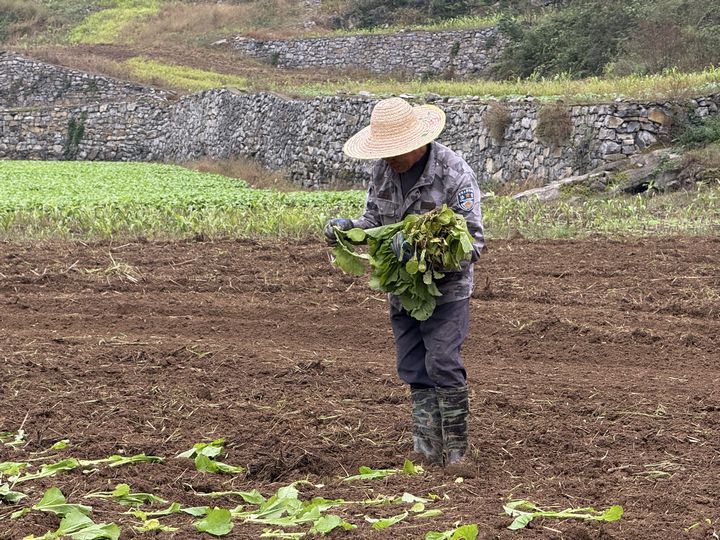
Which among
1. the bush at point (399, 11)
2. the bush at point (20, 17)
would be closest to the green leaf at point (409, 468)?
the bush at point (399, 11)

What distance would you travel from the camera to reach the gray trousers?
16.2 ft

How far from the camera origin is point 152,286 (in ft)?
32.3

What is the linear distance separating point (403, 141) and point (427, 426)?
1411mm

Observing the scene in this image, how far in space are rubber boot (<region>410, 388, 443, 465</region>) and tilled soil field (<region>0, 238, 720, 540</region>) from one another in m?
0.13

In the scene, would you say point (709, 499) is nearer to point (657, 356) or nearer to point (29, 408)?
point (657, 356)

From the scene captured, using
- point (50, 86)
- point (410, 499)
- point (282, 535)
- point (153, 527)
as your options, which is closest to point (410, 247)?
point (410, 499)

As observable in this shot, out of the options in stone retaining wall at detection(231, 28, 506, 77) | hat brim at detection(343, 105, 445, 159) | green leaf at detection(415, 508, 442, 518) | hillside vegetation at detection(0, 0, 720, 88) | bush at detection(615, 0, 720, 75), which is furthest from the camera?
stone retaining wall at detection(231, 28, 506, 77)

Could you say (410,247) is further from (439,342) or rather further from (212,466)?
(212,466)

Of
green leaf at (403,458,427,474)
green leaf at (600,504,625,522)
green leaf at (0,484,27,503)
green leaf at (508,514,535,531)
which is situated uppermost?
green leaf at (600,504,625,522)

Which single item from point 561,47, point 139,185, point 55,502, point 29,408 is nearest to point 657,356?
point 29,408

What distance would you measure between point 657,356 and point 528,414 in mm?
1905

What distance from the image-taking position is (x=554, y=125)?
1930 centimetres

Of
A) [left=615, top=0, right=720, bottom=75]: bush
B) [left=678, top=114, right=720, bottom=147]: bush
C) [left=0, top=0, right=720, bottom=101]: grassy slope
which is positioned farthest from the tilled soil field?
[left=0, top=0, right=720, bottom=101]: grassy slope

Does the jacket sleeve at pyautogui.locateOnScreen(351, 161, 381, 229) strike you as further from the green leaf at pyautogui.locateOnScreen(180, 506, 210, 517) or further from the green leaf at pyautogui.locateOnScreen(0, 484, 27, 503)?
the green leaf at pyautogui.locateOnScreen(0, 484, 27, 503)
